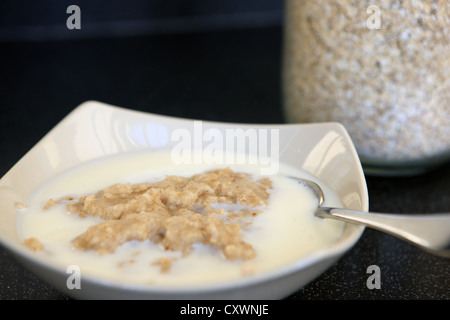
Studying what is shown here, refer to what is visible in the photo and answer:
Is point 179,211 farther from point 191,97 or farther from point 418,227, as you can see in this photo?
point 191,97

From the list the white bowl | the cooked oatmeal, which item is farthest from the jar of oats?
the cooked oatmeal

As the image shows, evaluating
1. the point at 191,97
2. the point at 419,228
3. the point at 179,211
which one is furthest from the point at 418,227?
the point at 191,97

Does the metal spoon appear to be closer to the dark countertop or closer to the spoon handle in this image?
the spoon handle

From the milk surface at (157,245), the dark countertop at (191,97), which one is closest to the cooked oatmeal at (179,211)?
the milk surface at (157,245)

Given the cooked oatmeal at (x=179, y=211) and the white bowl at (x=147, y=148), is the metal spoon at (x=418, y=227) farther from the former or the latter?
the cooked oatmeal at (x=179, y=211)
